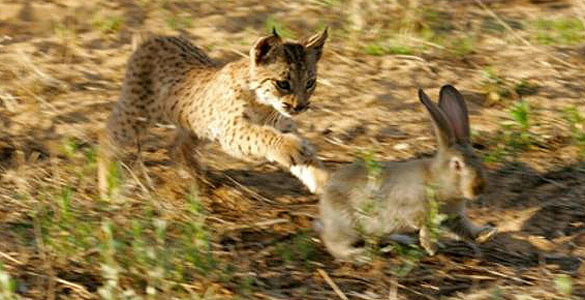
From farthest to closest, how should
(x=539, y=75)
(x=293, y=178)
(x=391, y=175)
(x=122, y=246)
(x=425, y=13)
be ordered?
(x=425, y=13) → (x=539, y=75) → (x=293, y=178) → (x=391, y=175) → (x=122, y=246)

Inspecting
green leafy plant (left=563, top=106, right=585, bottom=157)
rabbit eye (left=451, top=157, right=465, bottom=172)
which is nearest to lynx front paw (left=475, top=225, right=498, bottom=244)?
rabbit eye (left=451, top=157, right=465, bottom=172)

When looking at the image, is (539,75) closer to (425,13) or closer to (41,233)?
(425,13)

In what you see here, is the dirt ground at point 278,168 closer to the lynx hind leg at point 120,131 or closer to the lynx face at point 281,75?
the lynx hind leg at point 120,131

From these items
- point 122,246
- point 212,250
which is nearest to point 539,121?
point 212,250

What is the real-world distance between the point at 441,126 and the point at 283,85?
4.74 ft

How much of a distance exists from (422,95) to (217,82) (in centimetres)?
196

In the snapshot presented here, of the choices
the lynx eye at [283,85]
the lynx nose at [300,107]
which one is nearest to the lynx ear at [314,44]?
the lynx eye at [283,85]

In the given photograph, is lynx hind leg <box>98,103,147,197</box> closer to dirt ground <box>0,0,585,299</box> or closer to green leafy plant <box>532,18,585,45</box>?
dirt ground <box>0,0,585,299</box>

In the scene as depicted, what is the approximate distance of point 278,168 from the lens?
766cm

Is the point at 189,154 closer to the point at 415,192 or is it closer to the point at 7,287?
the point at 415,192

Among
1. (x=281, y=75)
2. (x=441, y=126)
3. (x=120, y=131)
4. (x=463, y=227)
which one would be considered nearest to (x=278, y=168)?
(x=281, y=75)

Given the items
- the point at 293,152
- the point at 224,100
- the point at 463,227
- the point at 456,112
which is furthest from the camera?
the point at 224,100

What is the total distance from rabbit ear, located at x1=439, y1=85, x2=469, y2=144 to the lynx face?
1.24m

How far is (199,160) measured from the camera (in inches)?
308
